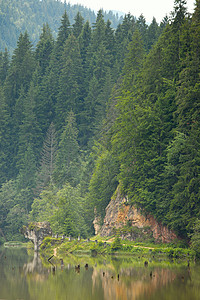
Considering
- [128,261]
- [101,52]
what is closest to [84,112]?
[101,52]

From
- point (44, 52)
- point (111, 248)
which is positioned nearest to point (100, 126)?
point (44, 52)

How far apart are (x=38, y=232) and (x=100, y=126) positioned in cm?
4106

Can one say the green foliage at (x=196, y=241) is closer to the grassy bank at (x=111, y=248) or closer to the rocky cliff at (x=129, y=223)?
the grassy bank at (x=111, y=248)

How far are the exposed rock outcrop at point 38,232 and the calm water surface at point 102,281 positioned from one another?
58.7 feet

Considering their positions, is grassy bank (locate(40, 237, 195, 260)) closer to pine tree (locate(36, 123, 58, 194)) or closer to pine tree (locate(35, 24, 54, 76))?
pine tree (locate(36, 123, 58, 194))

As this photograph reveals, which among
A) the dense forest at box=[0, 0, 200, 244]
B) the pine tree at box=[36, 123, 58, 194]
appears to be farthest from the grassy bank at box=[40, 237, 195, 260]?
the pine tree at box=[36, 123, 58, 194]

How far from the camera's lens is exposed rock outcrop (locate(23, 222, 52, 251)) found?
2931 inches

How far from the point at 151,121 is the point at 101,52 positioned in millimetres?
63866

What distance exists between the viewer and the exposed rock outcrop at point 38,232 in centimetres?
7444

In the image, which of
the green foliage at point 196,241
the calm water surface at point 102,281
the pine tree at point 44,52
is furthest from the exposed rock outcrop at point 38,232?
the pine tree at point 44,52

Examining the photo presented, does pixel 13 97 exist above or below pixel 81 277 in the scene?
above

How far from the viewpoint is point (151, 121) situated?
68062 mm

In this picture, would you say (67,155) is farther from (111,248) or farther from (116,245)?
(116,245)

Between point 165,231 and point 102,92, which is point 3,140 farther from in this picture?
point 165,231
